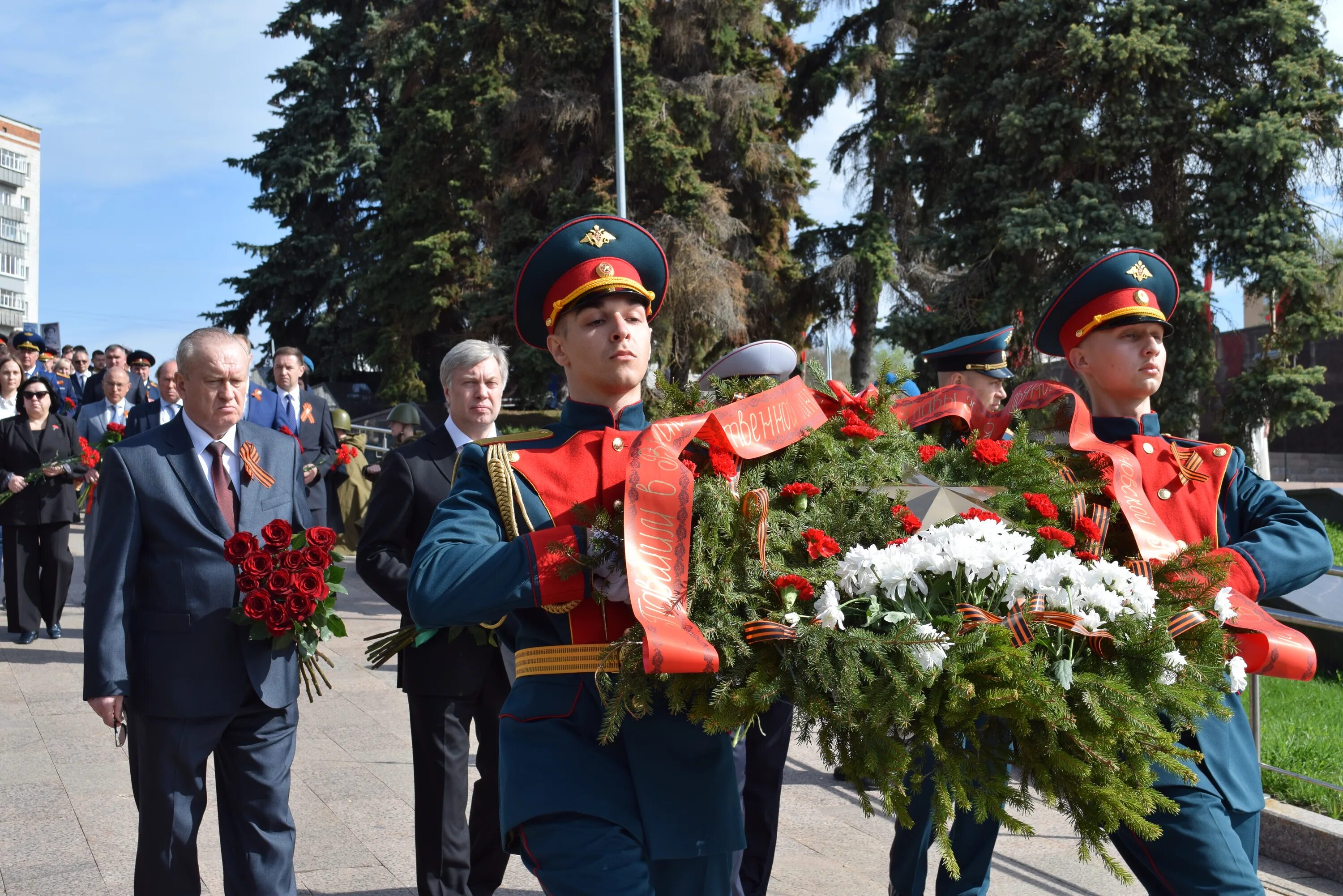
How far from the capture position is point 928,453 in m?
3.17

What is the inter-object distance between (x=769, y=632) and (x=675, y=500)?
1.10ft

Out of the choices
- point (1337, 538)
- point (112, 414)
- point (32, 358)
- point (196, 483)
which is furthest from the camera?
point (32, 358)

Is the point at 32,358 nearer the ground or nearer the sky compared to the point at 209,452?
nearer the sky

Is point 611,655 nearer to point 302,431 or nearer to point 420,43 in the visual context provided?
point 302,431

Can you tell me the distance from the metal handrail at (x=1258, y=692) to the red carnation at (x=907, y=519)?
10.0 ft

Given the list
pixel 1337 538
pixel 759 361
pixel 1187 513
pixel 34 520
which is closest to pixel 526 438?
pixel 1187 513

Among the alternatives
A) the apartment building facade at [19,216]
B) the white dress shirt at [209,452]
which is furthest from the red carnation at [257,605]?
the apartment building facade at [19,216]

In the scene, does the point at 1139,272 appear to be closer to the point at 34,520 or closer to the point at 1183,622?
the point at 1183,622

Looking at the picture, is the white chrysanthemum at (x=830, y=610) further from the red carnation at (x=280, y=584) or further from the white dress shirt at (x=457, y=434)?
the white dress shirt at (x=457, y=434)

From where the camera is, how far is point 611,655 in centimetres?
243

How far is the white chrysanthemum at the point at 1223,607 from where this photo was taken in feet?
8.80

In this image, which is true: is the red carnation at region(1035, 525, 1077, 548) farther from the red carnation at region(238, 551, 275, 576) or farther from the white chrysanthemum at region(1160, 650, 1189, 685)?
the red carnation at region(238, 551, 275, 576)

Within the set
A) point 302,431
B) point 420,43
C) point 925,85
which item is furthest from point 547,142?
point 302,431

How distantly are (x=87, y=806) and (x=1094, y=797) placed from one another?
16.1ft
